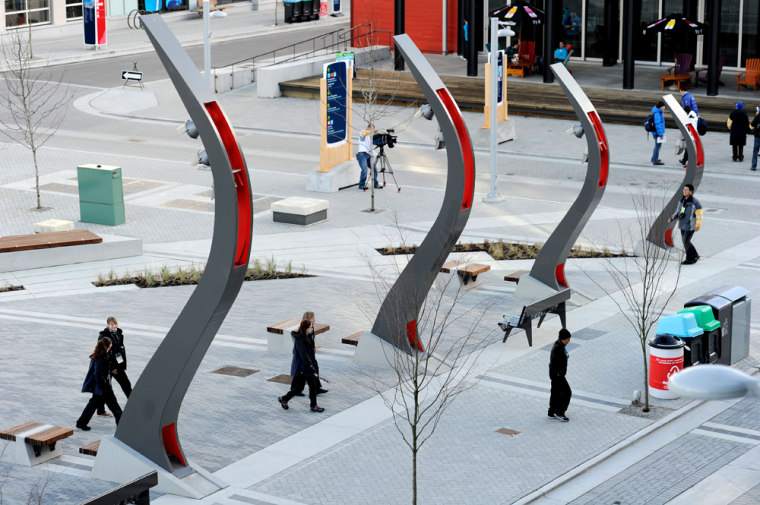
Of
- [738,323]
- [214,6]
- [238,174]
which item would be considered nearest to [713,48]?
[738,323]

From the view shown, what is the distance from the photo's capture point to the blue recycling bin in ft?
58.5

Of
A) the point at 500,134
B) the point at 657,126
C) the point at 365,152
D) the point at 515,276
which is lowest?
the point at 515,276

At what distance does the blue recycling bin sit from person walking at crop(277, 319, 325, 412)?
4.89 m

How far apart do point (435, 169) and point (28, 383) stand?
16.6 meters

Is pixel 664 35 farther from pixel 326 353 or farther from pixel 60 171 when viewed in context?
pixel 326 353

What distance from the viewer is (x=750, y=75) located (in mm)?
39406

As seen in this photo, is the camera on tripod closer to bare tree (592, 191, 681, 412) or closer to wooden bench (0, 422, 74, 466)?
bare tree (592, 191, 681, 412)

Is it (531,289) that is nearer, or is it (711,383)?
(711,383)

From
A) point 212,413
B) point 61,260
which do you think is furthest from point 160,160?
point 212,413

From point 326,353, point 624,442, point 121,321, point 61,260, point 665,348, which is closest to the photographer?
point 624,442

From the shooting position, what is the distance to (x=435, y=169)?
3250cm

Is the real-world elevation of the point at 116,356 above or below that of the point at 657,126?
below

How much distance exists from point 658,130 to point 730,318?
1386 centimetres

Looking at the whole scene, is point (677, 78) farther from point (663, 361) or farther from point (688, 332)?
point (663, 361)
